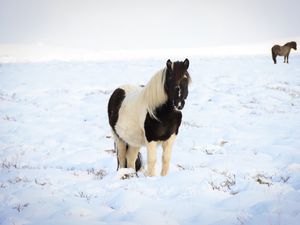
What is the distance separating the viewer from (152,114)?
558 cm

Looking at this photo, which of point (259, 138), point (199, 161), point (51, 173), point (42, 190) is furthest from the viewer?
point (259, 138)

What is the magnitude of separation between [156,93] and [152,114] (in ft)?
1.27

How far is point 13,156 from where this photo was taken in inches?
323

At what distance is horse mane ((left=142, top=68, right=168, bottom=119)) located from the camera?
5.50m

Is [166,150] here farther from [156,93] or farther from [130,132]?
[156,93]

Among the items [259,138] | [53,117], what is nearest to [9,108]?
[53,117]

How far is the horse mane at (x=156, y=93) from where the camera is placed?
550cm

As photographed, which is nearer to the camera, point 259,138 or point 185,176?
point 185,176

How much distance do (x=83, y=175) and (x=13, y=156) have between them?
280 centimetres

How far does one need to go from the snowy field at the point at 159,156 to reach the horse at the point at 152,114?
2.12ft

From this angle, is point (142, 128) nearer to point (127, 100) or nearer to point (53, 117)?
point (127, 100)

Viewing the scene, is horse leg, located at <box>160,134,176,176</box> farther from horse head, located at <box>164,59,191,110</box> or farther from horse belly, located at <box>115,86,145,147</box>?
horse head, located at <box>164,59,191,110</box>

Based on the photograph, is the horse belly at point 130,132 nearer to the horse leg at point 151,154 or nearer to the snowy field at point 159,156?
the horse leg at point 151,154

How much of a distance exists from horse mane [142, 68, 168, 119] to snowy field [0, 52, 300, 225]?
1228 millimetres
